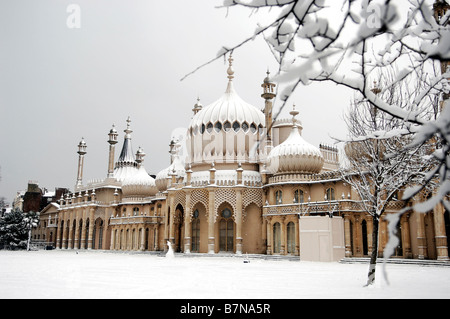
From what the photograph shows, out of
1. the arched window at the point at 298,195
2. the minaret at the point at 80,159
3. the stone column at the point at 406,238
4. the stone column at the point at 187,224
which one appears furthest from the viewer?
the minaret at the point at 80,159

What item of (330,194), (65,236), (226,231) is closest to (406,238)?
(330,194)

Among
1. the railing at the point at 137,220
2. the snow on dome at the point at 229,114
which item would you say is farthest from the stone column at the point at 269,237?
the railing at the point at 137,220

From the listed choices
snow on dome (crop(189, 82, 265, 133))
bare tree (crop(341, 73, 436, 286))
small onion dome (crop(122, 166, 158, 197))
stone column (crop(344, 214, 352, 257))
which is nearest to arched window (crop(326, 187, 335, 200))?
stone column (crop(344, 214, 352, 257))

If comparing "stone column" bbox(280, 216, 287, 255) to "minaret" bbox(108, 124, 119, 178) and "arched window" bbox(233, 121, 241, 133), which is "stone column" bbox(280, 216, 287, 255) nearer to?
"arched window" bbox(233, 121, 241, 133)

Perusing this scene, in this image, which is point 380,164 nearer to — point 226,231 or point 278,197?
point 278,197

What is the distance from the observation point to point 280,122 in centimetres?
3656

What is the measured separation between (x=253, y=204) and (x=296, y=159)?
461 cm

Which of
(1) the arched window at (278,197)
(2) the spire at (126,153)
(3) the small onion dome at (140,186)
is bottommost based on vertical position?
(1) the arched window at (278,197)

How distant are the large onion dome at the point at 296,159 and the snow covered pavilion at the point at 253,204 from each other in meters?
0.07

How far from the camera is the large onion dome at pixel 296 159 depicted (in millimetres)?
29078

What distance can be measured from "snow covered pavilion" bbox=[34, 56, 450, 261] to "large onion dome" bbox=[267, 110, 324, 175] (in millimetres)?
72

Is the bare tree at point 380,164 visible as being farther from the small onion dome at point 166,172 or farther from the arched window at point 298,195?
the small onion dome at point 166,172
